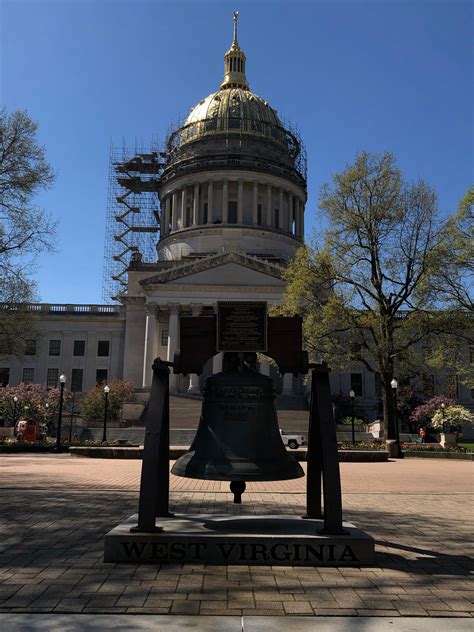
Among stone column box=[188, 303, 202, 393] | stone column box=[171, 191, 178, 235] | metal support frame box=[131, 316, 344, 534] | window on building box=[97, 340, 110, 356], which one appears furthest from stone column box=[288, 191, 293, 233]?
metal support frame box=[131, 316, 344, 534]

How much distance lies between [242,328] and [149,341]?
54.2 m

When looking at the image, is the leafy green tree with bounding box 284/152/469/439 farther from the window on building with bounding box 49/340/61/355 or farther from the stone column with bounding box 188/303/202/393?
the window on building with bounding box 49/340/61/355

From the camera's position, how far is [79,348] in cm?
7162

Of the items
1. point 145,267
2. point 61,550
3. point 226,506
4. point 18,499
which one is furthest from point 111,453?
point 145,267

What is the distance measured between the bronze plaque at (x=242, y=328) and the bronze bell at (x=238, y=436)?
1.50 feet

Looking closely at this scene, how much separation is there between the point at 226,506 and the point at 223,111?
7881cm

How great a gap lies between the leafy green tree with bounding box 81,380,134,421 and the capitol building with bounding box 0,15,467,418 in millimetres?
3922

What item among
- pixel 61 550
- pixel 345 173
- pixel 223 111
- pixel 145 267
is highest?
pixel 223 111

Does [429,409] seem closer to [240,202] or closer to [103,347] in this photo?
[240,202]

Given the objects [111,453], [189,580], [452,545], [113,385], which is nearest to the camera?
[189,580]

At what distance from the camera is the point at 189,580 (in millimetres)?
6039

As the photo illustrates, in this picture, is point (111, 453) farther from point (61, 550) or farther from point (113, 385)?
point (113, 385)

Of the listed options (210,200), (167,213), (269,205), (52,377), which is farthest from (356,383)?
(52,377)

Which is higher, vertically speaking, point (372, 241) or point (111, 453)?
point (372, 241)
